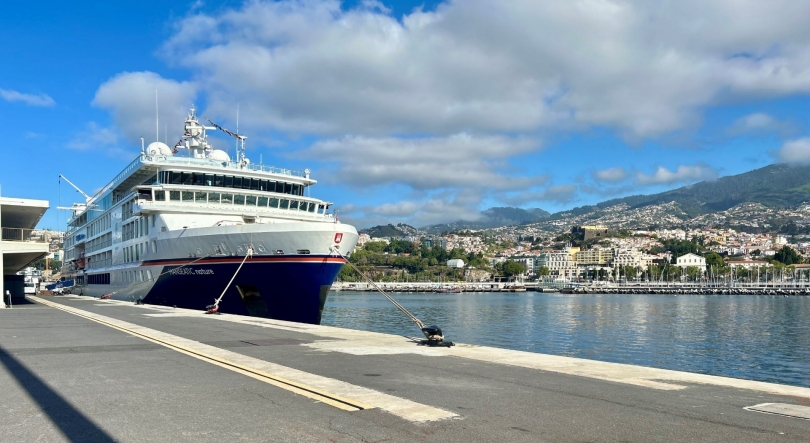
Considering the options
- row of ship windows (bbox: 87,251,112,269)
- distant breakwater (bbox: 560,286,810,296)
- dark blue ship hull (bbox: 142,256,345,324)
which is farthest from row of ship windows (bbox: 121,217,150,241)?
distant breakwater (bbox: 560,286,810,296)

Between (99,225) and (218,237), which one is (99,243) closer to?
(99,225)

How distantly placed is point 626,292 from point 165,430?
645 ft

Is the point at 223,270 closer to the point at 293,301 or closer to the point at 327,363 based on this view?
the point at 293,301

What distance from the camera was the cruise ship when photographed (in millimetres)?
28094

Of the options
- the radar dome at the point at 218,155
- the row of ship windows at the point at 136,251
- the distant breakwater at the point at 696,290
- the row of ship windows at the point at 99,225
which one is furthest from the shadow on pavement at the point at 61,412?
the distant breakwater at the point at 696,290

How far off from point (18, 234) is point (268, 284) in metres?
31.4

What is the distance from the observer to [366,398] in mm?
8781

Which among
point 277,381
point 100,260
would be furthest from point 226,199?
point 277,381

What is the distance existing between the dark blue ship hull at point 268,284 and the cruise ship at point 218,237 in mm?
47

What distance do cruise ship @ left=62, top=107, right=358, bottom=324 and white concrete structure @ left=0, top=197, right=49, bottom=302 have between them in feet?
→ 16.6

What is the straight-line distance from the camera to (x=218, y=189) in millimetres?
34625

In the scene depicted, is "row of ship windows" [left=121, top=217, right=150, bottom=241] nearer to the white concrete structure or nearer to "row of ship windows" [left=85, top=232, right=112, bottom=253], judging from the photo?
the white concrete structure

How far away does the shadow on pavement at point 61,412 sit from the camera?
6.74m

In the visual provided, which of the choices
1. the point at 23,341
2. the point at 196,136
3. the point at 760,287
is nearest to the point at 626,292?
the point at 760,287
